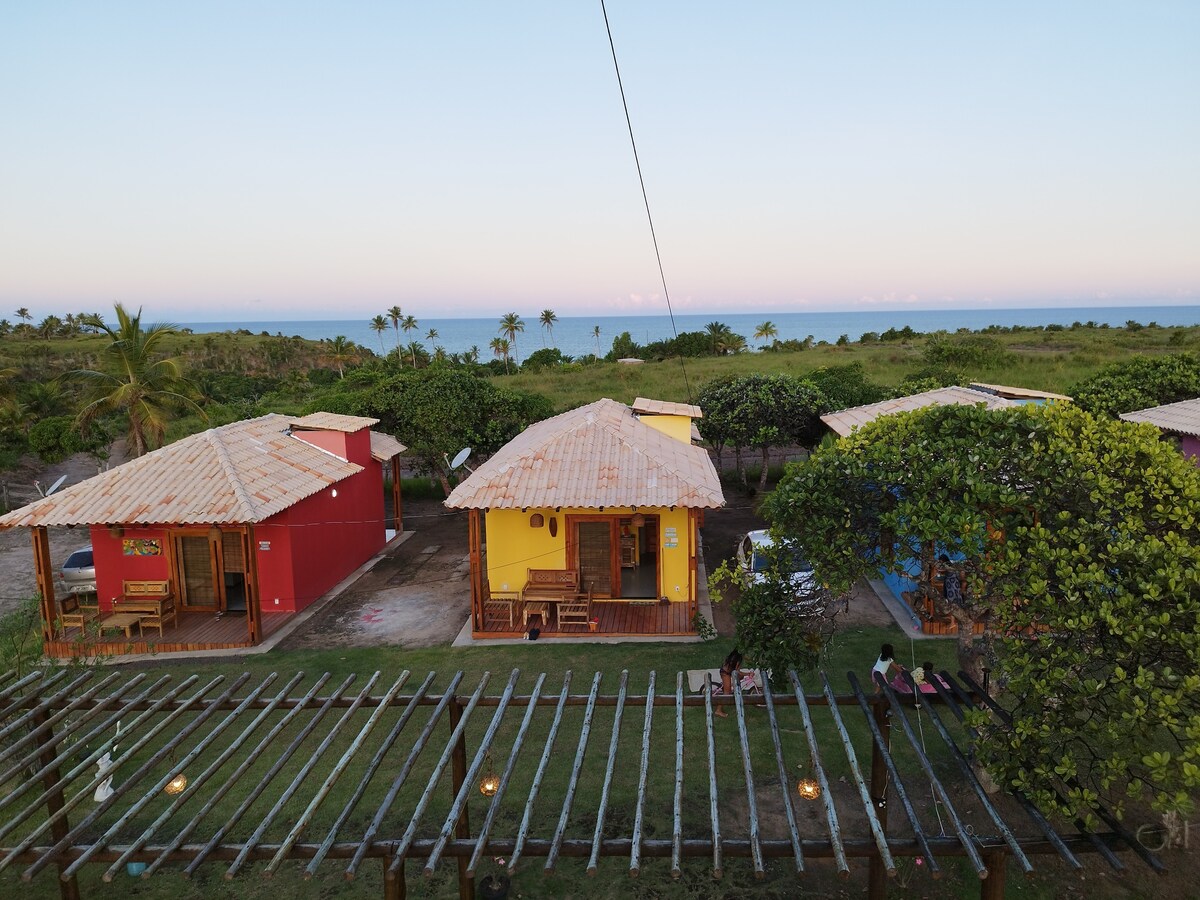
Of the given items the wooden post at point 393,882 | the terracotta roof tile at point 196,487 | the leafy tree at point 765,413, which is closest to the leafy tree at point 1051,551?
the wooden post at point 393,882

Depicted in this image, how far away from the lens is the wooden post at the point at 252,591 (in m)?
13.4

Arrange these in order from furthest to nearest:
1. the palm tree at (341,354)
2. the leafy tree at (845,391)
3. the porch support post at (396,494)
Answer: the palm tree at (341,354) < the leafy tree at (845,391) < the porch support post at (396,494)

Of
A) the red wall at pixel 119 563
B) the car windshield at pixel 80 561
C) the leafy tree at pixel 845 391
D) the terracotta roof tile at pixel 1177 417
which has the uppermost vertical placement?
the leafy tree at pixel 845 391

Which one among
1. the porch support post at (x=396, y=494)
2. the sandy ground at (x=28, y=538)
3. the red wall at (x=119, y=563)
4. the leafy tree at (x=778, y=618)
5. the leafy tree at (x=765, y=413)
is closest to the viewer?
the leafy tree at (x=778, y=618)

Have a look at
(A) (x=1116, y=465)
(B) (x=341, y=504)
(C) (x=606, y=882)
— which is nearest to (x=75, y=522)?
(B) (x=341, y=504)

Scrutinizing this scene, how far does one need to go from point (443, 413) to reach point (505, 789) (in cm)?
1711

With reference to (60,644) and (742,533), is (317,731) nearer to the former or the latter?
(60,644)

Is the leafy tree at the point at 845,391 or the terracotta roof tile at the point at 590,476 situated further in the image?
the leafy tree at the point at 845,391

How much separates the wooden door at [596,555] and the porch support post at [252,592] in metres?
6.25

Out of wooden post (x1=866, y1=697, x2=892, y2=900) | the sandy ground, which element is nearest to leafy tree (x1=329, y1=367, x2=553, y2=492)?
the sandy ground

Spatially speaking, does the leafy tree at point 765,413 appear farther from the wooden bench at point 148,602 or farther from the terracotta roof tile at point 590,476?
the wooden bench at point 148,602

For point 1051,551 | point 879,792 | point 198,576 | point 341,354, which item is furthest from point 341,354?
point 1051,551

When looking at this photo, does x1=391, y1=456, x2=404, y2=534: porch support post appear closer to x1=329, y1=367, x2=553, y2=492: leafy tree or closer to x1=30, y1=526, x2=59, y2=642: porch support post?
x1=329, y1=367, x2=553, y2=492: leafy tree

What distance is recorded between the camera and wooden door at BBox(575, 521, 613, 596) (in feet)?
50.0
